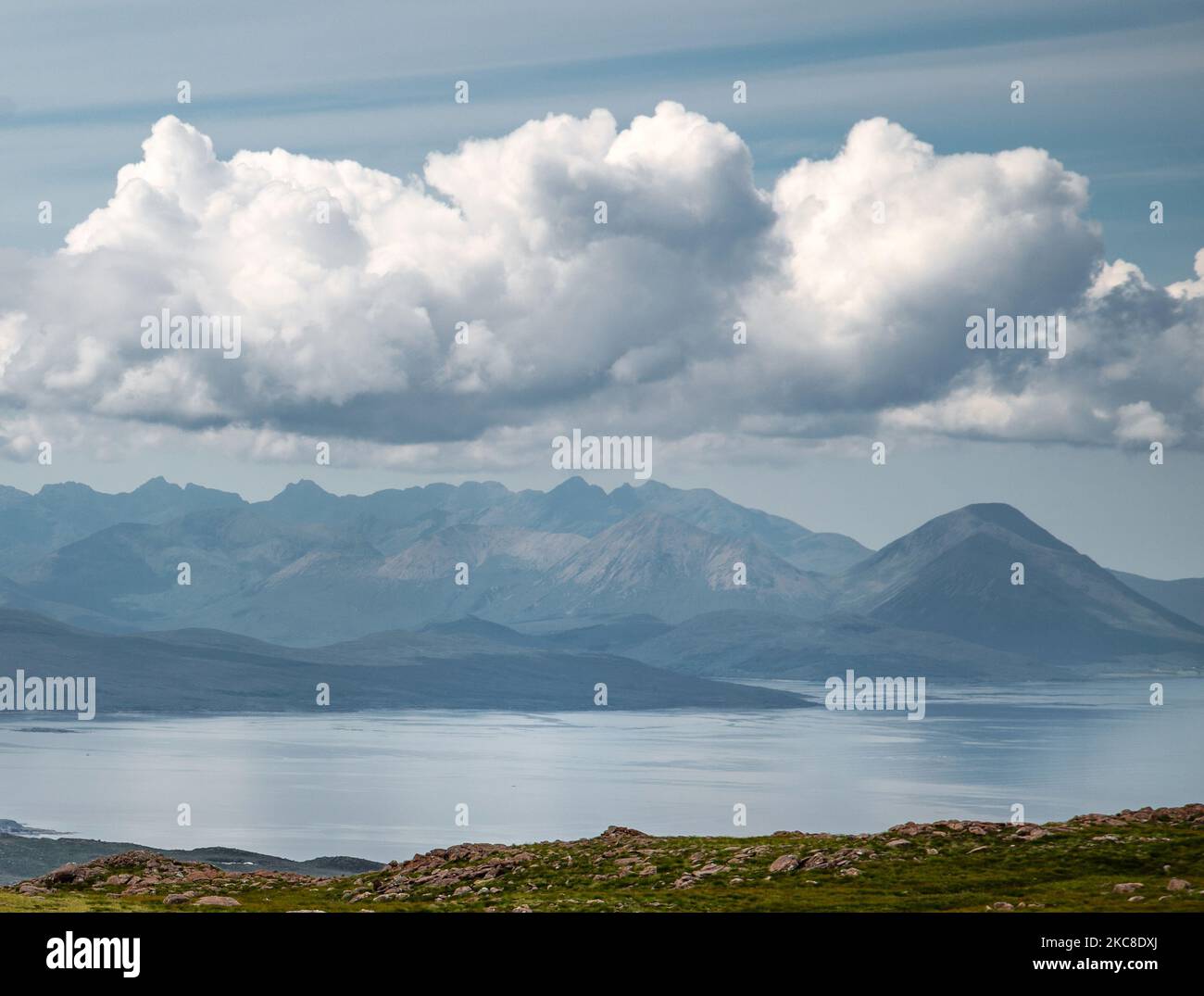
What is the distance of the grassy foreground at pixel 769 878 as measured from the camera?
50.1 m

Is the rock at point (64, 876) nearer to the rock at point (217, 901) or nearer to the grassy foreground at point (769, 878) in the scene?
the grassy foreground at point (769, 878)

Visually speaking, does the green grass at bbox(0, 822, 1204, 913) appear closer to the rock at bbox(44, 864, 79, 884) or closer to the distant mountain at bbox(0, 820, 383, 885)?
the rock at bbox(44, 864, 79, 884)

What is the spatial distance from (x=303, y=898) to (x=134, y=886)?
11.8 metres

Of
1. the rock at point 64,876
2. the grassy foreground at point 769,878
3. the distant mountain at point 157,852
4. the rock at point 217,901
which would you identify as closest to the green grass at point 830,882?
the grassy foreground at point 769,878

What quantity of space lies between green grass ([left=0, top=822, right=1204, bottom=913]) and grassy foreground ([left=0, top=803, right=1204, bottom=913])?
0.33 ft

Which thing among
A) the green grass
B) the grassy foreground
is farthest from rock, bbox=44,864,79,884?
the green grass

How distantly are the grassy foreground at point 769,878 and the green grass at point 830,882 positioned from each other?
0.33 feet

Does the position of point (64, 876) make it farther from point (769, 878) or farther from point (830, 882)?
point (830, 882)
